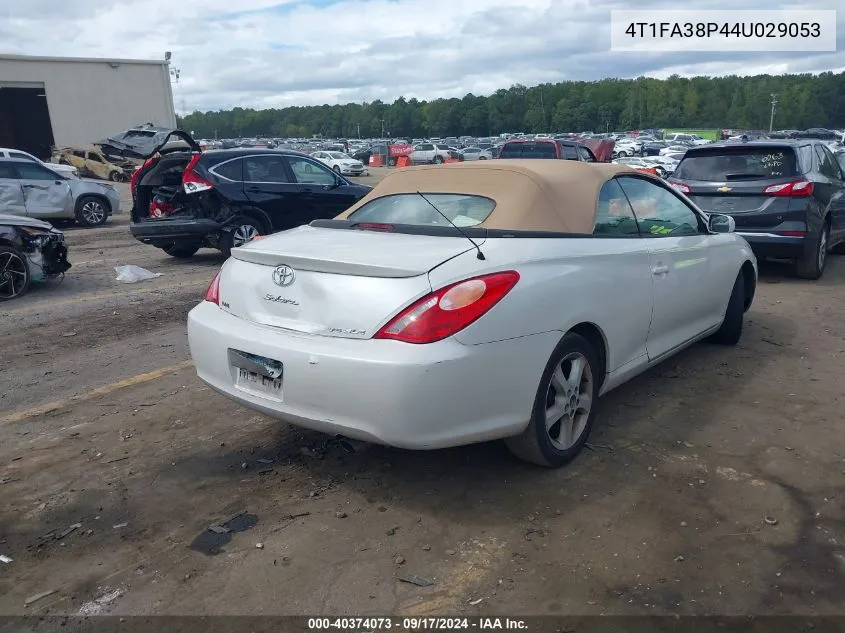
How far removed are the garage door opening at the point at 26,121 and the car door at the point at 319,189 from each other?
30.3 meters

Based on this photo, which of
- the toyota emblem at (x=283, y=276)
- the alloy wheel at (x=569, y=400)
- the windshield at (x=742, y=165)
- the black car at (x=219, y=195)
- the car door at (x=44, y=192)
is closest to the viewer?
the toyota emblem at (x=283, y=276)

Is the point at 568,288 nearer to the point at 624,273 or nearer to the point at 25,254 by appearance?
the point at 624,273

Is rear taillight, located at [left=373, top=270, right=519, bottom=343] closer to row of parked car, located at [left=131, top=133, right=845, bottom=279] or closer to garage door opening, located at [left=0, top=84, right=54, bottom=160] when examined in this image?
row of parked car, located at [left=131, top=133, right=845, bottom=279]

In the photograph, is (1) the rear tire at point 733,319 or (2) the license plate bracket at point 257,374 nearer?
(2) the license plate bracket at point 257,374

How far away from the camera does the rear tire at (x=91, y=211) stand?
15.3 metres

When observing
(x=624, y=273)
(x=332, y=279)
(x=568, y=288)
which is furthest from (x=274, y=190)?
(x=568, y=288)

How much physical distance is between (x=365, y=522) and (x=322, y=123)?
158 meters

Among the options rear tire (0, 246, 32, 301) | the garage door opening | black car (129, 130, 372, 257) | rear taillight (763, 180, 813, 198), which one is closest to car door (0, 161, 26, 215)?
black car (129, 130, 372, 257)

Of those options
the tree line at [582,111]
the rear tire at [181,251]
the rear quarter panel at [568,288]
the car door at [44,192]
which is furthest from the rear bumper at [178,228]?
the tree line at [582,111]

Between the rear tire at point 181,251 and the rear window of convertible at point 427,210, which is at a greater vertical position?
the rear window of convertible at point 427,210

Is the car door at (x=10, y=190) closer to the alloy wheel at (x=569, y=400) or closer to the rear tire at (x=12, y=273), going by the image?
the rear tire at (x=12, y=273)

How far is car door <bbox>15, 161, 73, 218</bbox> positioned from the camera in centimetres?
1422

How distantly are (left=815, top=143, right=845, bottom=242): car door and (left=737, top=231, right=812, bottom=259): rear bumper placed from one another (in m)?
0.80

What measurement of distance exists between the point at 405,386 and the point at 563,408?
3.42ft
